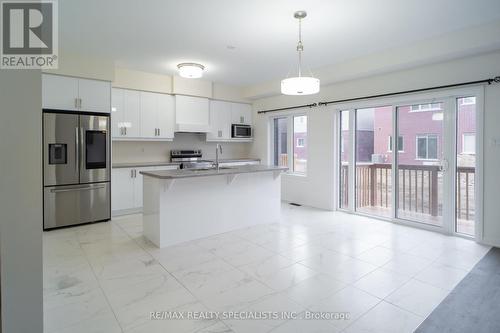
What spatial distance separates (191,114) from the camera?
6.01 m

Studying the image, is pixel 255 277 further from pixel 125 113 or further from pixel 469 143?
pixel 125 113

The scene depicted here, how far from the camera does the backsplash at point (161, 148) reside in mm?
5531

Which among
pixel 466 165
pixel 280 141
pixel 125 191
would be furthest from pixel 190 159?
pixel 466 165

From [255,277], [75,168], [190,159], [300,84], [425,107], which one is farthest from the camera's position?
[190,159]

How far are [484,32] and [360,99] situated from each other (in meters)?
1.83

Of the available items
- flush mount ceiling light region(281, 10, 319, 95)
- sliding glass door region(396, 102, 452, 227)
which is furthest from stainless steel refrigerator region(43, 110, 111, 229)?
sliding glass door region(396, 102, 452, 227)

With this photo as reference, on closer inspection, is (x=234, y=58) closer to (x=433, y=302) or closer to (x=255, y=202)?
(x=255, y=202)

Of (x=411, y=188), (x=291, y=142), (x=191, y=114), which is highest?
(x=191, y=114)

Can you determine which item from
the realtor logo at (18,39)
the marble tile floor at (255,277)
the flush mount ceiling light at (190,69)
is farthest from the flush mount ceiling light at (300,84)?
the realtor logo at (18,39)

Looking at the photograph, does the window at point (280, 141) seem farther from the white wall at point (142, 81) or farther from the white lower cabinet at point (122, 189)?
the white lower cabinet at point (122, 189)

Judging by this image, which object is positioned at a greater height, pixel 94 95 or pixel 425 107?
pixel 94 95

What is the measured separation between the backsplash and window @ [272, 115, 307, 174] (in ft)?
3.03

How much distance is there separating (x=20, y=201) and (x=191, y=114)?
4.86 metres

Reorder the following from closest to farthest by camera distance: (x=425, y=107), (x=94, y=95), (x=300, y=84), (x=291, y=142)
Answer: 1. (x=300, y=84)
2. (x=425, y=107)
3. (x=94, y=95)
4. (x=291, y=142)
